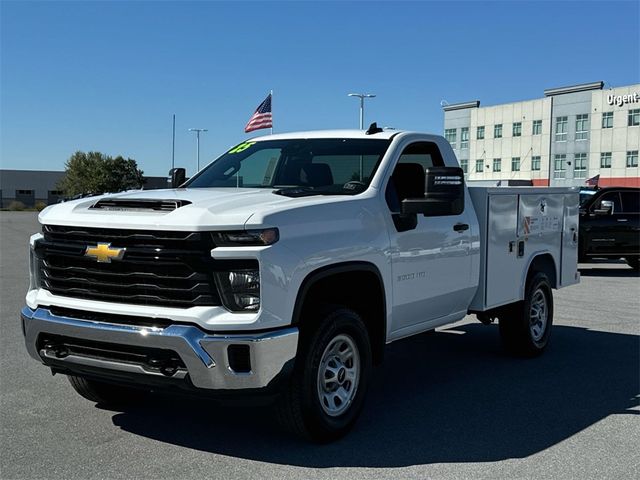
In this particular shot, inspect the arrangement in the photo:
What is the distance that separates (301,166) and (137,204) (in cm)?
175

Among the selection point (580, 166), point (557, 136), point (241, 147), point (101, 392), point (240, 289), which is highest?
point (557, 136)

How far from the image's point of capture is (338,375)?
4.93 metres

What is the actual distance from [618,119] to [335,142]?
63.7 meters

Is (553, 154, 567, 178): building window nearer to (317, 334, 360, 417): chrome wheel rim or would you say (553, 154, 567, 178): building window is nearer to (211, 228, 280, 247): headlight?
(317, 334, 360, 417): chrome wheel rim

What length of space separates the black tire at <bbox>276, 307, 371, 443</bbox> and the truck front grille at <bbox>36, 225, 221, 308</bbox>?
737mm

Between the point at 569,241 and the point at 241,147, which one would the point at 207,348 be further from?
the point at 569,241

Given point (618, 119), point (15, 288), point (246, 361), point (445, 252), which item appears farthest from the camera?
point (618, 119)

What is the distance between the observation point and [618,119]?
63.5 metres

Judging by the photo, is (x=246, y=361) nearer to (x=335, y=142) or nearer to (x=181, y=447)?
(x=181, y=447)

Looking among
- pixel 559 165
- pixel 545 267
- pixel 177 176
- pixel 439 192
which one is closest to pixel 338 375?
pixel 439 192

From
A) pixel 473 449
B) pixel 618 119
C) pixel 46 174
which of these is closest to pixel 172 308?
pixel 473 449

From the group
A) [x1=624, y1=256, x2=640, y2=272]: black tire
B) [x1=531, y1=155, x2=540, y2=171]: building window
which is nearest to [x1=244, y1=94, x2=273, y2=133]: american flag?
[x1=624, y1=256, x2=640, y2=272]: black tire

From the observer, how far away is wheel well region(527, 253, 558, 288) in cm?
767

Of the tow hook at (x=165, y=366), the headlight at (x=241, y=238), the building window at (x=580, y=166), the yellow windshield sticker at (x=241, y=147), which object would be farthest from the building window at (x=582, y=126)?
the tow hook at (x=165, y=366)
